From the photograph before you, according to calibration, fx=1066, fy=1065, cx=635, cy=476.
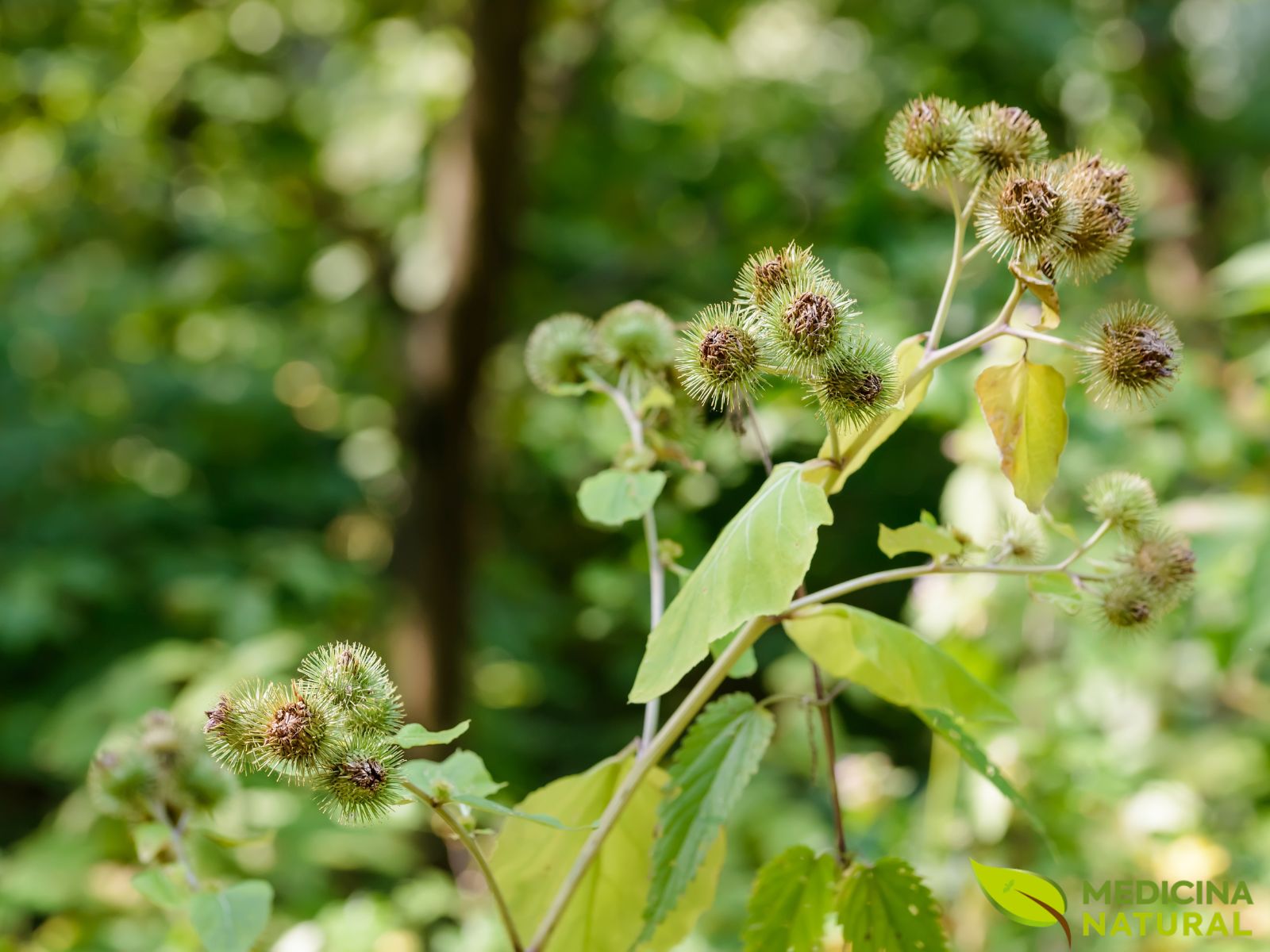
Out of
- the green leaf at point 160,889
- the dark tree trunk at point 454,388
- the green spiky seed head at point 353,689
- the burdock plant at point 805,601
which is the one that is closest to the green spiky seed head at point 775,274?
the burdock plant at point 805,601

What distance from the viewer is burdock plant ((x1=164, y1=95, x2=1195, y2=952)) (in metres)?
0.42

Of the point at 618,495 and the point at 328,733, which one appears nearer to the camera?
the point at 328,733

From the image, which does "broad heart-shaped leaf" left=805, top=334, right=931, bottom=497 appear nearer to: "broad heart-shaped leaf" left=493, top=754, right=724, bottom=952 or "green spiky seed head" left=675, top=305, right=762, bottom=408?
"green spiky seed head" left=675, top=305, right=762, bottom=408

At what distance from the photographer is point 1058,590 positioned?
50cm

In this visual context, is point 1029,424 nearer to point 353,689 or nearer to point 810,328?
point 810,328

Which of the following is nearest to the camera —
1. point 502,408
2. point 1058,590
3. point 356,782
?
point 356,782

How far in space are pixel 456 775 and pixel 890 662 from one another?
0.22 m

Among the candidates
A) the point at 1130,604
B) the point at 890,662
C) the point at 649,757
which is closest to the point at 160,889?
the point at 649,757

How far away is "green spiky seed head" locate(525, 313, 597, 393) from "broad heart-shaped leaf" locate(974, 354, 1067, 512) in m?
0.26

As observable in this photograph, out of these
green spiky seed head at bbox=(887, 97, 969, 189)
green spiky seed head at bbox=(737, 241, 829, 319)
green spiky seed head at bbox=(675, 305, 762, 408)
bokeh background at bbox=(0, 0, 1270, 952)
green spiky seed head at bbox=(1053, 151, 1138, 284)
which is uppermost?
green spiky seed head at bbox=(887, 97, 969, 189)

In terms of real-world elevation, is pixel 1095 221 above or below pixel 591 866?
above

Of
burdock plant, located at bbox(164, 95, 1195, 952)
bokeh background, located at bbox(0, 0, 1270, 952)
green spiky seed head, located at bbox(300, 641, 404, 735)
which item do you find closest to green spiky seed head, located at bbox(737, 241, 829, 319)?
burdock plant, located at bbox(164, 95, 1195, 952)

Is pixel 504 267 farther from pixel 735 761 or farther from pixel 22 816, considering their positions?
pixel 22 816

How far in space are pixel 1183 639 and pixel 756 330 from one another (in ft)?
5.07
